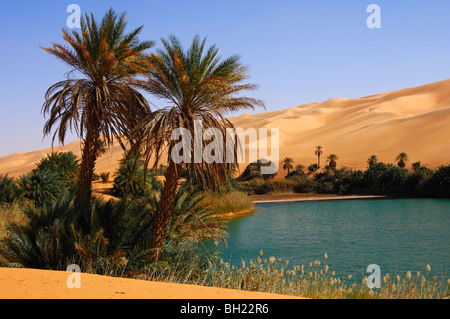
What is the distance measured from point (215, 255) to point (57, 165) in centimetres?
1706

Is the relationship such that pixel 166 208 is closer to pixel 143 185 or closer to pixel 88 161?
pixel 143 185

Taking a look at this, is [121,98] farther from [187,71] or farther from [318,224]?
[318,224]

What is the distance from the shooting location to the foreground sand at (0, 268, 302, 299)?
5316 mm

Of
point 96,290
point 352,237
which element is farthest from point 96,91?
point 352,237

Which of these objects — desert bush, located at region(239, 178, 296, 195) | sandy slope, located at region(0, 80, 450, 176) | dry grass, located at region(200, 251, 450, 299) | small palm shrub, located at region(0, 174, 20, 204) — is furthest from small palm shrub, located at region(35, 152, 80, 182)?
desert bush, located at region(239, 178, 296, 195)

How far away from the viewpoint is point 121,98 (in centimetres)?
1190

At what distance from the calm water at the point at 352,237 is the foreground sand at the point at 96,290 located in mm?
3724

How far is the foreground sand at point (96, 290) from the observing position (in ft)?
17.4

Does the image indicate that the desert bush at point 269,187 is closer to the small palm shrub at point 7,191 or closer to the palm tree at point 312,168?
the palm tree at point 312,168

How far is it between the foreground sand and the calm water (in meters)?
3.72
